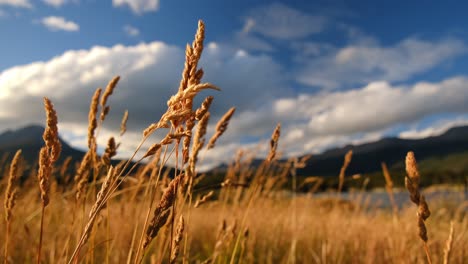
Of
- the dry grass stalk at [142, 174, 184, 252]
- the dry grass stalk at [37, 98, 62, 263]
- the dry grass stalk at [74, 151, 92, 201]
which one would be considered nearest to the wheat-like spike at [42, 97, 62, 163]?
the dry grass stalk at [37, 98, 62, 263]

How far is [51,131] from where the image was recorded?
0.95 metres

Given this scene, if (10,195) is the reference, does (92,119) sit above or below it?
above

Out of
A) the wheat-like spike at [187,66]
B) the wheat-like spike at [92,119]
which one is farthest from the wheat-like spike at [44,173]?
the wheat-like spike at [92,119]

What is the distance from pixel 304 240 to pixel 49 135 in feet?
13.0

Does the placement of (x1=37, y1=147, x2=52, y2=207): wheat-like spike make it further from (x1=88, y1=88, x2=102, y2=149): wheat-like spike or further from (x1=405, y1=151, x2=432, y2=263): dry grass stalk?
(x1=405, y1=151, x2=432, y2=263): dry grass stalk

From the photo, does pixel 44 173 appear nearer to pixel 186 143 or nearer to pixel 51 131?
pixel 51 131

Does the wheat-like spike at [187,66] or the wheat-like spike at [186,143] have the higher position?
the wheat-like spike at [187,66]

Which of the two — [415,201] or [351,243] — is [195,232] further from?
[415,201]

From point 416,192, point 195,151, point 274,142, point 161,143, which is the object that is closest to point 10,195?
point 195,151

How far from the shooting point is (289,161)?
11.3ft

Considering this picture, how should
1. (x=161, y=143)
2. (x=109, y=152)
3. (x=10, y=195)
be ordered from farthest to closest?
(x=109, y=152) → (x=10, y=195) → (x=161, y=143)

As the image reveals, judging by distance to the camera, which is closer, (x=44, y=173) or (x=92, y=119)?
(x=44, y=173)

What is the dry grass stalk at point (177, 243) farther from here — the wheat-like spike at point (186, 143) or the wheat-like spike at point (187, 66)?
the wheat-like spike at point (187, 66)

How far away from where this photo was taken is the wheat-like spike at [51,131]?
0.94 m
